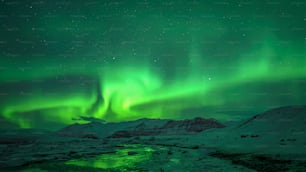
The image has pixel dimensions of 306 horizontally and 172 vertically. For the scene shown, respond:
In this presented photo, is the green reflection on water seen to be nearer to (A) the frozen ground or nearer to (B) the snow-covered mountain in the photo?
(A) the frozen ground

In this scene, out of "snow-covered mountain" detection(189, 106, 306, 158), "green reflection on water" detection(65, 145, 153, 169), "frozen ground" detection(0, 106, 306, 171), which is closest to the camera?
"frozen ground" detection(0, 106, 306, 171)

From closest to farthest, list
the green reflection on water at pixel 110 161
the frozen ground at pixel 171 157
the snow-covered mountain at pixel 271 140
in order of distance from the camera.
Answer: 1. the frozen ground at pixel 171 157
2. the green reflection on water at pixel 110 161
3. the snow-covered mountain at pixel 271 140

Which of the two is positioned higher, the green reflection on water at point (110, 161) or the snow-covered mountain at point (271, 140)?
the snow-covered mountain at point (271, 140)

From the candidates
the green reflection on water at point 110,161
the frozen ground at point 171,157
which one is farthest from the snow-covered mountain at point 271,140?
the green reflection on water at point 110,161

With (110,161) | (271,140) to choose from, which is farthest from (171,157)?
(271,140)

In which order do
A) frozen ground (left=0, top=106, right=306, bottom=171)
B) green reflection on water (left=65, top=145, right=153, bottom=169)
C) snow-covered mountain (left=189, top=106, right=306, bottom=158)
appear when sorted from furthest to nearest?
1. snow-covered mountain (left=189, top=106, right=306, bottom=158)
2. green reflection on water (left=65, top=145, right=153, bottom=169)
3. frozen ground (left=0, top=106, right=306, bottom=171)

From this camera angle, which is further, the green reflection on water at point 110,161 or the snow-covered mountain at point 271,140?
the snow-covered mountain at point 271,140

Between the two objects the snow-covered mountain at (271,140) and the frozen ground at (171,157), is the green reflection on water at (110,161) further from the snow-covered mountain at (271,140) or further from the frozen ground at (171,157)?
the snow-covered mountain at (271,140)

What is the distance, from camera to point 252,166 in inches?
749

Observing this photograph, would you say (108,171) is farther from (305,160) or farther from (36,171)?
(305,160)

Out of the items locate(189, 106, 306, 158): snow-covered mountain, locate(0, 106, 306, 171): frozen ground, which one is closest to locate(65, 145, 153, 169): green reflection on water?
locate(0, 106, 306, 171): frozen ground

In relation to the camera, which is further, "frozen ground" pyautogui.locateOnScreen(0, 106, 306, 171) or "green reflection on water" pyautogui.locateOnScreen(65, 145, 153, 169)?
"green reflection on water" pyautogui.locateOnScreen(65, 145, 153, 169)

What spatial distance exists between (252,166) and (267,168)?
142 cm

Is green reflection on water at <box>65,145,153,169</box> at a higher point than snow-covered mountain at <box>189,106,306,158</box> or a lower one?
lower
